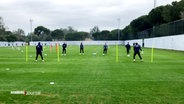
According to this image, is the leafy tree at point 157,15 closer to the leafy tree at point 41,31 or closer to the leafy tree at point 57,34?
the leafy tree at point 57,34

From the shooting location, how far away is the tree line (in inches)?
3679

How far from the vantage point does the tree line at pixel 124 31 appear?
3679 inches

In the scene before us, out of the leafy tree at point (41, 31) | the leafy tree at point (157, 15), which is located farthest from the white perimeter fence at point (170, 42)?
the leafy tree at point (41, 31)

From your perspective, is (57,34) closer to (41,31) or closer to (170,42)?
(41,31)

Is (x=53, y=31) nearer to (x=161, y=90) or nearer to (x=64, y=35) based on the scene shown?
(x=64, y=35)

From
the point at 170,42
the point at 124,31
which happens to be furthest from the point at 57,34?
the point at 170,42

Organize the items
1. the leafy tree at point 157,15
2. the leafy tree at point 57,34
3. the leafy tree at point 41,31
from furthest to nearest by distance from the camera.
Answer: the leafy tree at point 41,31 < the leafy tree at point 57,34 < the leafy tree at point 157,15

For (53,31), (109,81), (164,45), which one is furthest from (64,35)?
(109,81)

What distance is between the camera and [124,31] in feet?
560

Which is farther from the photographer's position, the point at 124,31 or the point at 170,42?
the point at 124,31

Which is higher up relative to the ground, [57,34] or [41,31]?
[41,31]

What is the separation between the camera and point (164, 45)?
244ft

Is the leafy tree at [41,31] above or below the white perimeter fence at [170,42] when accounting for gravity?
above

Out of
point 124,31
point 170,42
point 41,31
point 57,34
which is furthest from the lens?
point 41,31
